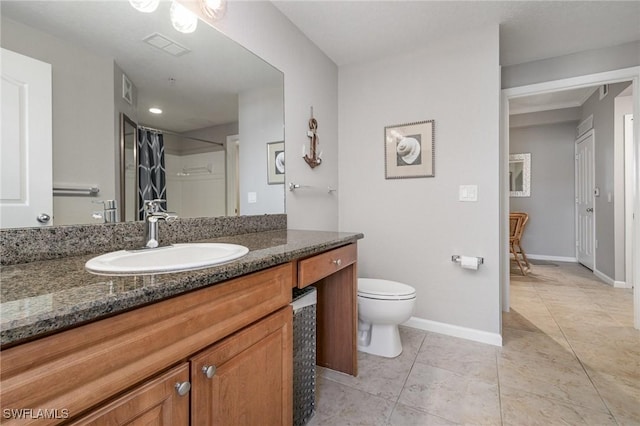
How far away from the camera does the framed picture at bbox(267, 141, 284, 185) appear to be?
1.86 m

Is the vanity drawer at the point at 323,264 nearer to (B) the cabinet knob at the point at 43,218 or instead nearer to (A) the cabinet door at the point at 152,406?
(A) the cabinet door at the point at 152,406

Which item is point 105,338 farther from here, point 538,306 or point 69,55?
→ point 538,306

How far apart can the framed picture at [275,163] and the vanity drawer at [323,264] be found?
71cm

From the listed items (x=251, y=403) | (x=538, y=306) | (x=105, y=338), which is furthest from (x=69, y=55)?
(x=538, y=306)

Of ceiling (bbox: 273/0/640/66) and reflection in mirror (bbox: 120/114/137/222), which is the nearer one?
reflection in mirror (bbox: 120/114/137/222)

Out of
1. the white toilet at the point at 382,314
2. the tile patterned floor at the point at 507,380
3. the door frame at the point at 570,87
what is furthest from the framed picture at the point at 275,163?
the door frame at the point at 570,87

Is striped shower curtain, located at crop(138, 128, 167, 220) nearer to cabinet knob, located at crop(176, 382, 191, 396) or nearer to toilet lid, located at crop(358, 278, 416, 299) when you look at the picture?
cabinet knob, located at crop(176, 382, 191, 396)

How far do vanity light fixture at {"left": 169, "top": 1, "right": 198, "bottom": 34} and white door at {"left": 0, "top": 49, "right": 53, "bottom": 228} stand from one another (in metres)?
0.59

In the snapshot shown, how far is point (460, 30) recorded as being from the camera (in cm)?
208

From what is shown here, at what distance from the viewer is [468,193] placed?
212 centimetres

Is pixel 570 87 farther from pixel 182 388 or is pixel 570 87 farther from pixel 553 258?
pixel 553 258

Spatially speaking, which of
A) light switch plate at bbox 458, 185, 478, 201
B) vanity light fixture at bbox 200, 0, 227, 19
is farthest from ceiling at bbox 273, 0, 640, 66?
light switch plate at bbox 458, 185, 478, 201

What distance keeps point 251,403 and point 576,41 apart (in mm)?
3225

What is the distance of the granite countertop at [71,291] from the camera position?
426 mm
